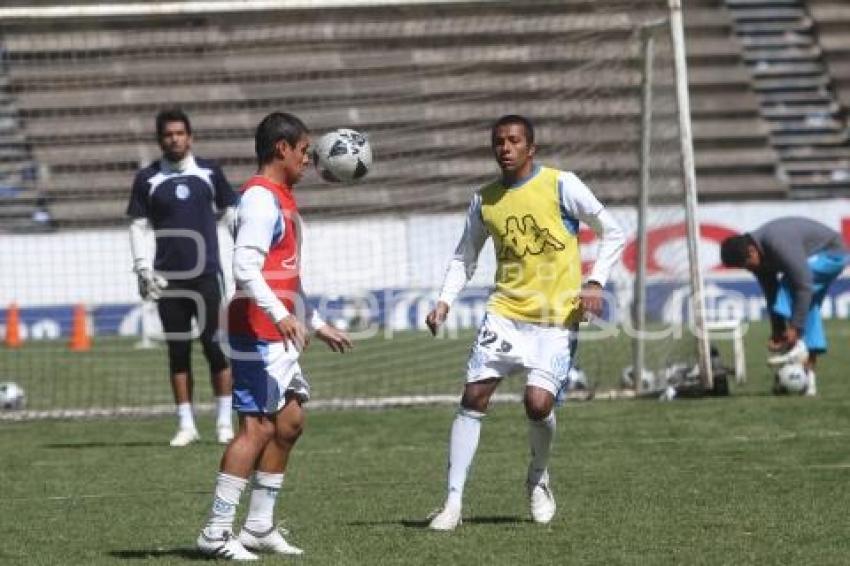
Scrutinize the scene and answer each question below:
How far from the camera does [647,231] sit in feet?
52.6

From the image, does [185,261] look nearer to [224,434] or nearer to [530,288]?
[224,434]

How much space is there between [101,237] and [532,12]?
6.25 meters

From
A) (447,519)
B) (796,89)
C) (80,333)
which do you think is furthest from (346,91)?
(796,89)

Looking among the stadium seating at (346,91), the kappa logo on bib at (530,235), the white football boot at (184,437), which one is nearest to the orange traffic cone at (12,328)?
the stadium seating at (346,91)

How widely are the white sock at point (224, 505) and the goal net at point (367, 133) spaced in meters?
7.93

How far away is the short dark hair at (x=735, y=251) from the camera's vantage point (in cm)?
1409

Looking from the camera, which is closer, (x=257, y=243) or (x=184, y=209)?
(x=257, y=243)

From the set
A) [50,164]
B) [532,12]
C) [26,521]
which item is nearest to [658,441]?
[26,521]

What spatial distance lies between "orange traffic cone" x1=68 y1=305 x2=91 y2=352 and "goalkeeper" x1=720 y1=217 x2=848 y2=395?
9602 millimetres

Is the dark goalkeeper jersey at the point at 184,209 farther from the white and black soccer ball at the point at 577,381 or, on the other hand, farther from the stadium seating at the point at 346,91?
the white and black soccer ball at the point at 577,381

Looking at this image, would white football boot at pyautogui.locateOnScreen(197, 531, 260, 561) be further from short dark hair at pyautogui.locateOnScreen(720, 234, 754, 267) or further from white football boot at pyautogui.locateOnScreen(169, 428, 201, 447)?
short dark hair at pyautogui.locateOnScreen(720, 234, 754, 267)

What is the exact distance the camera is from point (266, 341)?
24.3ft

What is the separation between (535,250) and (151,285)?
4737mm

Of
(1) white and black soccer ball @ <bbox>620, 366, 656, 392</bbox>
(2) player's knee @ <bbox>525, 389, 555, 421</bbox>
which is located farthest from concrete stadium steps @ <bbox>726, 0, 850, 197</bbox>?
(2) player's knee @ <bbox>525, 389, 555, 421</bbox>
